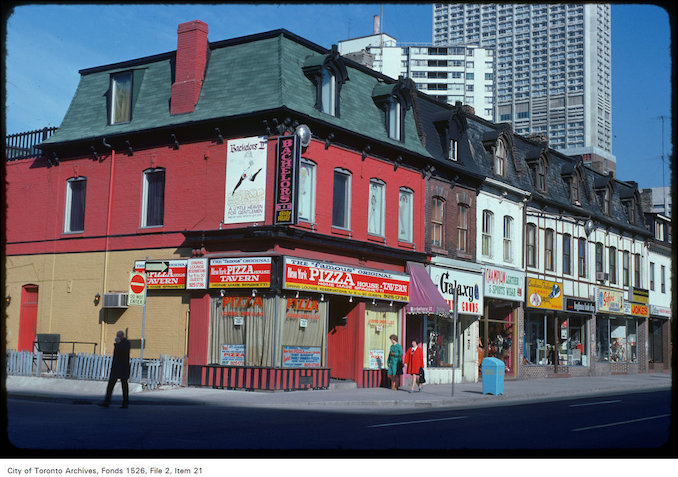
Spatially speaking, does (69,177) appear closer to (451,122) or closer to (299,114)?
(299,114)

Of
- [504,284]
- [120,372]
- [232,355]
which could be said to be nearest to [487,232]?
[504,284]

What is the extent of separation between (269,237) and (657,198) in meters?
66.6

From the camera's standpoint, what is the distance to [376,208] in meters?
28.7

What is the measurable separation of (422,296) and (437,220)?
3866 millimetres

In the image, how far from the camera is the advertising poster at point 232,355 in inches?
966

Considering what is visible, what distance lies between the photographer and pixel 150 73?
95.1 feet

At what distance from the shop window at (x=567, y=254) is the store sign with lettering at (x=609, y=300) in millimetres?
3820

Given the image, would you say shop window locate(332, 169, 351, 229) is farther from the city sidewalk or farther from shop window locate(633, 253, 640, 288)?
shop window locate(633, 253, 640, 288)

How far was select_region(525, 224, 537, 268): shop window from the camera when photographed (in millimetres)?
38094

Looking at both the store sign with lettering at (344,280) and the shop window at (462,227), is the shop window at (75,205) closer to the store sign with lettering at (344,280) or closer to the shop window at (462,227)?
the store sign with lettering at (344,280)

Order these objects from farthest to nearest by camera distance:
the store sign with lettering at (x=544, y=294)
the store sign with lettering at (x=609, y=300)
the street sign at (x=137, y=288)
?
the store sign with lettering at (x=609, y=300) → the store sign with lettering at (x=544, y=294) → the street sign at (x=137, y=288)

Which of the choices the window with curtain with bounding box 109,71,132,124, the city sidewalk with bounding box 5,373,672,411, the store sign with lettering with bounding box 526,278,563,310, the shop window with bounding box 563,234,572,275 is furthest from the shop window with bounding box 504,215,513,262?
the window with curtain with bounding box 109,71,132,124

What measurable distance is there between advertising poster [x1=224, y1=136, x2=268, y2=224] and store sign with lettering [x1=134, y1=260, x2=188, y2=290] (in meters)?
2.46

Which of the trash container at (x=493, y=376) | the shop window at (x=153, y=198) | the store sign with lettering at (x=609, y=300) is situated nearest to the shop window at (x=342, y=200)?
the shop window at (x=153, y=198)
